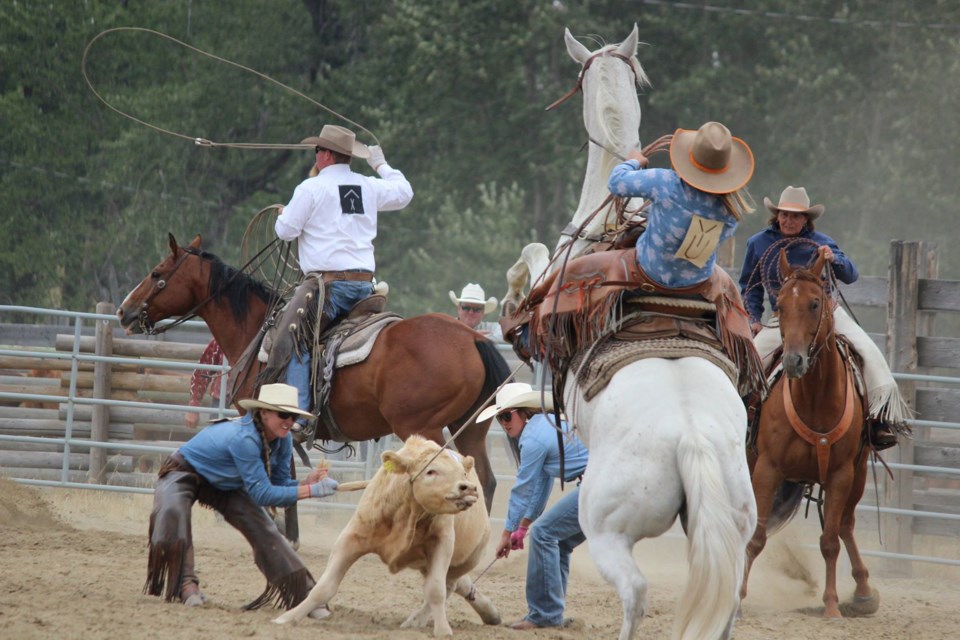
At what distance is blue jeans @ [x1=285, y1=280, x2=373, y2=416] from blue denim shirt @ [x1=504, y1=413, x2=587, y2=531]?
194 centimetres

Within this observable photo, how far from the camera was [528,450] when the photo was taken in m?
6.63

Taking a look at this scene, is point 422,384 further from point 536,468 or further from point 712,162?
point 712,162

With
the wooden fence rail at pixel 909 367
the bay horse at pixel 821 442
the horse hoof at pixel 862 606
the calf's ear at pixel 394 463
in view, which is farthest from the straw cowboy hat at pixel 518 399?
the wooden fence rail at pixel 909 367

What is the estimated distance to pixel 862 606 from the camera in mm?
7805

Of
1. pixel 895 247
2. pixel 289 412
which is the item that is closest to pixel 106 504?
pixel 289 412

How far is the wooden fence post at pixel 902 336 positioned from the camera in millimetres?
10156

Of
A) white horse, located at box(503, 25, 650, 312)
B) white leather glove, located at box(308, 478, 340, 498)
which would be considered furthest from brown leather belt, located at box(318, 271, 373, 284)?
white leather glove, located at box(308, 478, 340, 498)

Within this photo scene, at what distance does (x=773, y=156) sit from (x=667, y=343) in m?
24.1

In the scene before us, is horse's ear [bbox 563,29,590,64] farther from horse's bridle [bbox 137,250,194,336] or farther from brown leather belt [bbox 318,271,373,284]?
horse's bridle [bbox 137,250,194,336]

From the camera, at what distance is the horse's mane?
8852 mm

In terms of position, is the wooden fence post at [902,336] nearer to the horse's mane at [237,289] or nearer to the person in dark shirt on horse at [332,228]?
the person in dark shirt on horse at [332,228]

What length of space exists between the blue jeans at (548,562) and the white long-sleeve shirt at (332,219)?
8.67ft

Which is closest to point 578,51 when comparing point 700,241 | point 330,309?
point 700,241

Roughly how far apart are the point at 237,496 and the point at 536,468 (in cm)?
158
